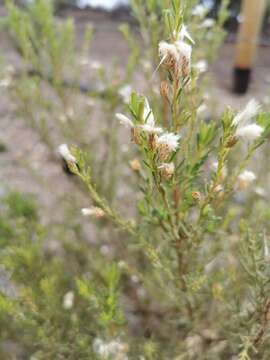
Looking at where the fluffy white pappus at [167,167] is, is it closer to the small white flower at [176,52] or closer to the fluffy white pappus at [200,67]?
the small white flower at [176,52]

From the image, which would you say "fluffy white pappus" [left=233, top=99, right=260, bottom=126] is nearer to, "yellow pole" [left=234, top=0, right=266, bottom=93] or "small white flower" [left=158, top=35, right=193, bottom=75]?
"small white flower" [left=158, top=35, right=193, bottom=75]

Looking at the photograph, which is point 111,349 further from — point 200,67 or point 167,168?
point 200,67

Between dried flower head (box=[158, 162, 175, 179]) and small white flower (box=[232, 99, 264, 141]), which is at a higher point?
small white flower (box=[232, 99, 264, 141])

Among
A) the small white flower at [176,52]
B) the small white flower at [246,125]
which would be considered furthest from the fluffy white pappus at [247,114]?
the small white flower at [176,52]

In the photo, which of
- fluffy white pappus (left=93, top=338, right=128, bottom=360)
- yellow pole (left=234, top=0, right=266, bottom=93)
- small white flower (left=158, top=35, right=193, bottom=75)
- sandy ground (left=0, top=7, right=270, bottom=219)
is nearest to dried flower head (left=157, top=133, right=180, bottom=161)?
small white flower (left=158, top=35, right=193, bottom=75)

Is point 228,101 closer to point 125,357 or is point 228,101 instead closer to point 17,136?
point 17,136

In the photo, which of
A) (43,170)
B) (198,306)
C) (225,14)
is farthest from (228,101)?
(198,306)

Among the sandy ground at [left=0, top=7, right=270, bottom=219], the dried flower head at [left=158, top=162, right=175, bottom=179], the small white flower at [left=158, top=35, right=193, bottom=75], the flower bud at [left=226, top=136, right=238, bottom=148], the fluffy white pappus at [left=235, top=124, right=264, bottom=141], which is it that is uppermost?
the small white flower at [left=158, top=35, right=193, bottom=75]
